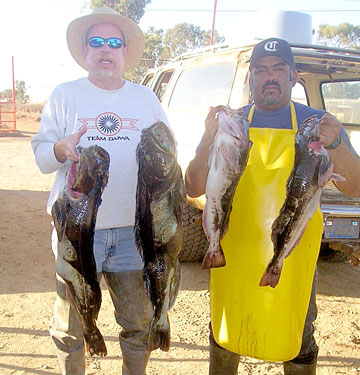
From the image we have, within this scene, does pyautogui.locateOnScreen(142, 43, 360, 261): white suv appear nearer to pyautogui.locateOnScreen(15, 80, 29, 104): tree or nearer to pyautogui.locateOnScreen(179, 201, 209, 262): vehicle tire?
pyautogui.locateOnScreen(179, 201, 209, 262): vehicle tire

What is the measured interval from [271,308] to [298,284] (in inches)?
8.4

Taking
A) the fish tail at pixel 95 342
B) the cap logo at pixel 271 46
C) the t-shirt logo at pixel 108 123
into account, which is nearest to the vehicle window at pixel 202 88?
the cap logo at pixel 271 46

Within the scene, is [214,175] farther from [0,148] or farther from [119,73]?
[0,148]

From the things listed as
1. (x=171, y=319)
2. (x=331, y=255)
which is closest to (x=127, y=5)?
(x=331, y=255)

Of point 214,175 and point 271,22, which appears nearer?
point 214,175

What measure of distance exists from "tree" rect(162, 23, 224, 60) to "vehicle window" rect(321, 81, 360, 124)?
2915cm

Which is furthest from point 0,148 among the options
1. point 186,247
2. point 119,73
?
point 119,73

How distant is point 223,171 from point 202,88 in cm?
360

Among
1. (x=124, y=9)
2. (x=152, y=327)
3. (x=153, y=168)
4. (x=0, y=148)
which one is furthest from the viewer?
(x=124, y=9)

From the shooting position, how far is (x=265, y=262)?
98.4 inches

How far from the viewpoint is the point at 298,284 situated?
254 centimetres

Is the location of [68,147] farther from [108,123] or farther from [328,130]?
[328,130]

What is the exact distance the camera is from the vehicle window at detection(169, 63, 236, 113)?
498 centimetres

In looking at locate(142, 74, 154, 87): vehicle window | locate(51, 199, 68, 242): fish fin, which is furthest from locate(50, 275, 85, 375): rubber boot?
locate(142, 74, 154, 87): vehicle window
